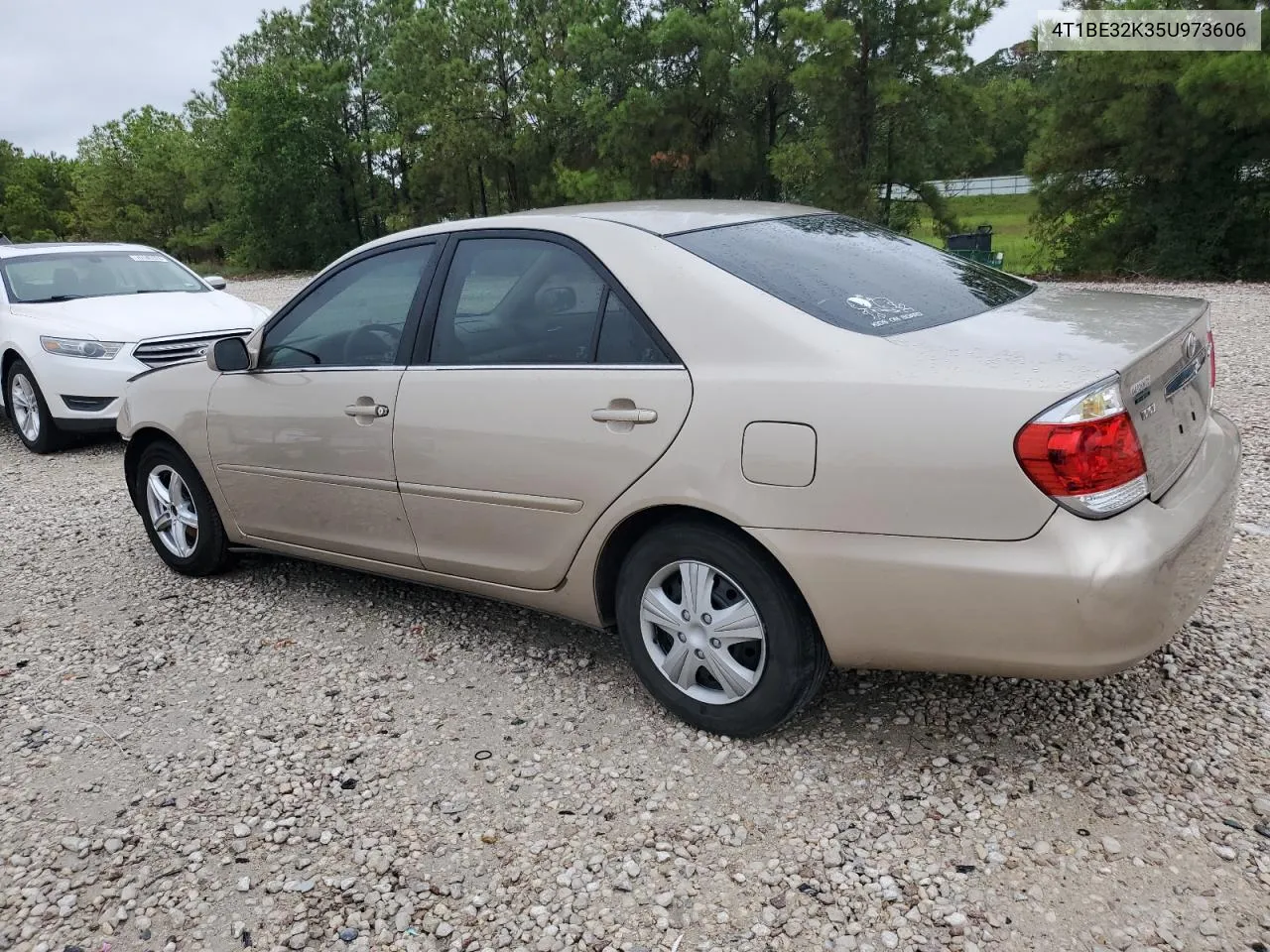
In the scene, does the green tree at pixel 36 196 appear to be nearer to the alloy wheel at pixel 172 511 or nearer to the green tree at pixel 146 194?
the green tree at pixel 146 194

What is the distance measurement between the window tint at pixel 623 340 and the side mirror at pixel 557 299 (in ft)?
0.53

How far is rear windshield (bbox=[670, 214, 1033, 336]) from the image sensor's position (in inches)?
111

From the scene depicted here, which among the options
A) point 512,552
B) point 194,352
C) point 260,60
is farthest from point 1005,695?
point 260,60

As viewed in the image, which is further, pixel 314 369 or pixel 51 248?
pixel 51 248

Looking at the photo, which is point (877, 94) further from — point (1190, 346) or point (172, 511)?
point (1190, 346)

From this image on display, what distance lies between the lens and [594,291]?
10.2 ft

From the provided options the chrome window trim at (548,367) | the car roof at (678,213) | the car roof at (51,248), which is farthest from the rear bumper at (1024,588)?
the car roof at (51,248)

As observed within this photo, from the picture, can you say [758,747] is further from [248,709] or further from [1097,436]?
[248,709]

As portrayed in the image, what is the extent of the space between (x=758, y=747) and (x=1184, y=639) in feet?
5.24

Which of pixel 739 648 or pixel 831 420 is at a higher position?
pixel 831 420

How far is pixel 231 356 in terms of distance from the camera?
4051 mm

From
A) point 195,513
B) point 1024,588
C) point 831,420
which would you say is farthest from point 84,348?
point 1024,588

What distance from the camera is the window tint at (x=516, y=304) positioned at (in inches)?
123

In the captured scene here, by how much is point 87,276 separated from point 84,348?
143 centimetres
